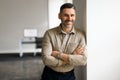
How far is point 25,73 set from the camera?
5195 mm

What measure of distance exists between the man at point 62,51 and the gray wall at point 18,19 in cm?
588

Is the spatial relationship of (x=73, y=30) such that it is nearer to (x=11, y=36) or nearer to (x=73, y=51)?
(x=73, y=51)

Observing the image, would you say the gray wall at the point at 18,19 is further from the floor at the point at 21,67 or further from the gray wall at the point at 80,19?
the gray wall at the point at 80,19

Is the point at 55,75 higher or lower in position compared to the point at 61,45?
lower

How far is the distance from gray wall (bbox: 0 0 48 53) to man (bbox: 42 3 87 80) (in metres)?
5.88

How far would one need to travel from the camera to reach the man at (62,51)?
2.10m

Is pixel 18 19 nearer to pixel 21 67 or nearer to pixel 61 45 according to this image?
pixel 21 67

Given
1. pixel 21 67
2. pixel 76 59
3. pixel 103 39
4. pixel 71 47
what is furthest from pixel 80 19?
pixel 21 67

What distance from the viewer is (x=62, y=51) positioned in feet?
7.12

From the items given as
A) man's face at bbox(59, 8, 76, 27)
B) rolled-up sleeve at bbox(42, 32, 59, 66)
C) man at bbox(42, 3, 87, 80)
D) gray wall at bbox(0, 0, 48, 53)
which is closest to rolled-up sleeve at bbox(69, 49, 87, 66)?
man at bbox(42, 3, 87, 80)

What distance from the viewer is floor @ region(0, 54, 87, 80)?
16.2ft

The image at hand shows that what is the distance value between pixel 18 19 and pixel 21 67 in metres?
2.68

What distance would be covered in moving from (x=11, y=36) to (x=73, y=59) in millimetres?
6297

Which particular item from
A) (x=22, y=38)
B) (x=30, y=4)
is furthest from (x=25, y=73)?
(x=30, y=4)
